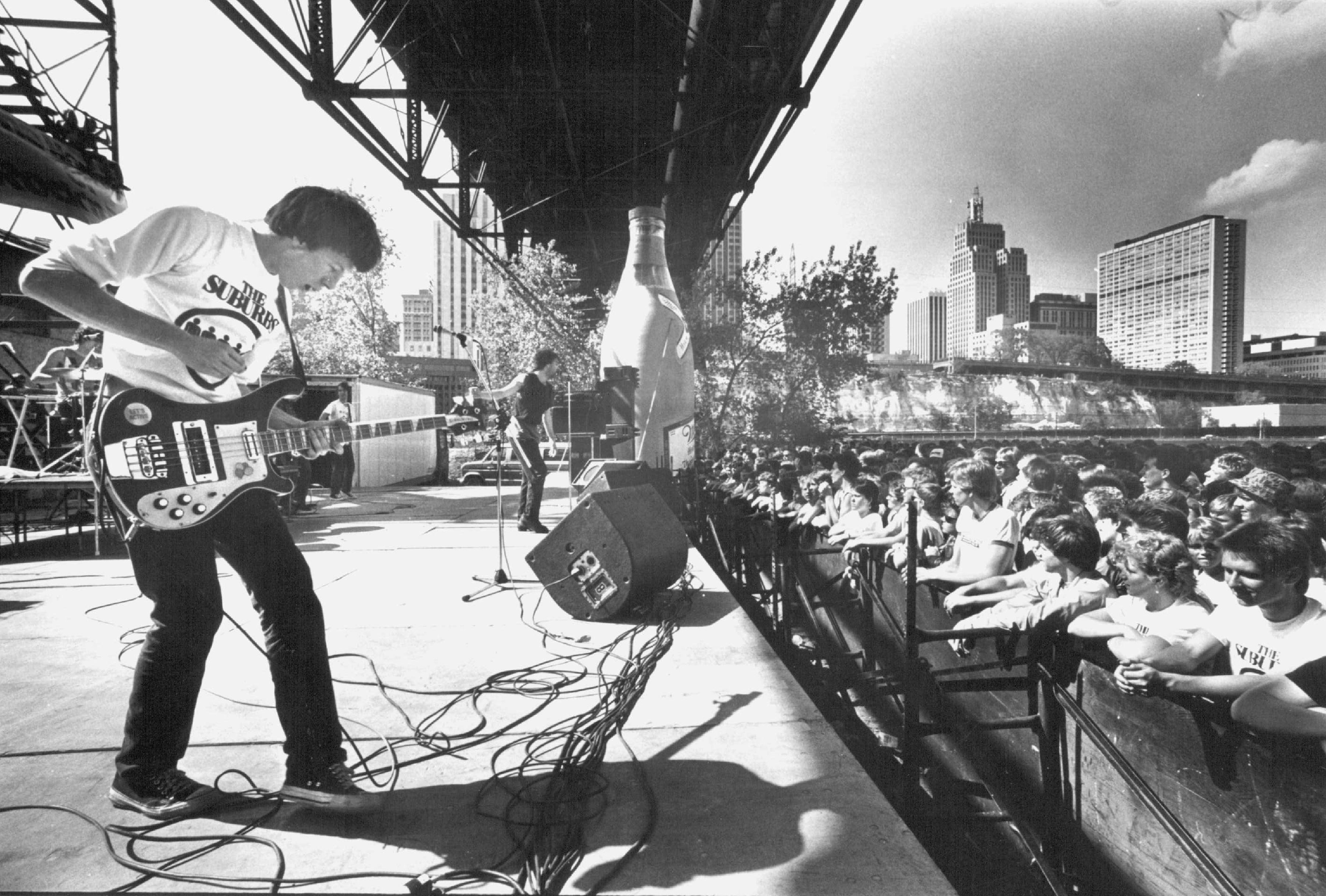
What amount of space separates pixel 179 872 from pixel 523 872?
35.5 inches

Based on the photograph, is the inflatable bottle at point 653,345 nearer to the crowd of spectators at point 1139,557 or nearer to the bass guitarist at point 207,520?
the crowd of spectators at point 1139,557

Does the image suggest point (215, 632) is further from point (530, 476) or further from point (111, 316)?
point (530, 476)

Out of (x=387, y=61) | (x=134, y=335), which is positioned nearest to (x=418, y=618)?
(x=134, y=335)

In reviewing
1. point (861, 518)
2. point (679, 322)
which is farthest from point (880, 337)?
point (861, 518)

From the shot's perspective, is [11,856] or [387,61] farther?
[387,61]

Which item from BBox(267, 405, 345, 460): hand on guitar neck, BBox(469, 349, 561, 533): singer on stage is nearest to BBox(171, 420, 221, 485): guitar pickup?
BBox(267, 405, 345, 460): hand on guitar neck

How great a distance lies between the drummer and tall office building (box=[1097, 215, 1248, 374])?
33.5 feet

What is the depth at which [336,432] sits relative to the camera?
110 inches

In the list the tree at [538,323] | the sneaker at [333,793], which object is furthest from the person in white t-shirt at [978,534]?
the tree at [538,323]

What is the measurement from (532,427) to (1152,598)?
5947 mm

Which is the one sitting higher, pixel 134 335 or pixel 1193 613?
pixel 134 335

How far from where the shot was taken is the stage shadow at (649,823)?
1902mm

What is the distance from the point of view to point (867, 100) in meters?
10.4

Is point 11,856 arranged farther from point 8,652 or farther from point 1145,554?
point 1145,554
